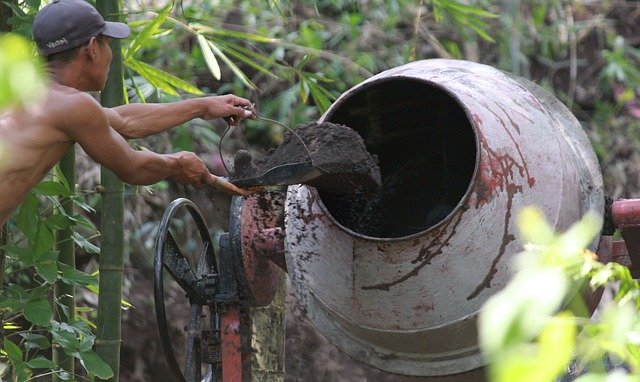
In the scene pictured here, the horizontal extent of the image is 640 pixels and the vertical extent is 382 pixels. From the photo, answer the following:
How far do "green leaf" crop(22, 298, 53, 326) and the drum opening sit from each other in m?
0.76

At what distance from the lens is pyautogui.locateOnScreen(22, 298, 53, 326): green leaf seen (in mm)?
2541

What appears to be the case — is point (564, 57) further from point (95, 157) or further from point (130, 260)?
point (95, 157)

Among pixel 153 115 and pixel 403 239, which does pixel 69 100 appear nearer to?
pixel 153 115

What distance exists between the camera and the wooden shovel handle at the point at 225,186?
2.57 meters

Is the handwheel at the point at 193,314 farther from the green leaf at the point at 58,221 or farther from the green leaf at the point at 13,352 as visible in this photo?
the green leaf at the point at 13,352

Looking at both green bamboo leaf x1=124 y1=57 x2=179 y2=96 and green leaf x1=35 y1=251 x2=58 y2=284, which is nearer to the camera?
green leaf x1=35 y1=251 x2=58 y2=284

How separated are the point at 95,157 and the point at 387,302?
30.8 inches

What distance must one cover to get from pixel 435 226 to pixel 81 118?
0.84 meters

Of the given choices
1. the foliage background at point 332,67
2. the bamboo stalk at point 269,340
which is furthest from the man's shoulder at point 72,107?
the foliage background at point 332,67

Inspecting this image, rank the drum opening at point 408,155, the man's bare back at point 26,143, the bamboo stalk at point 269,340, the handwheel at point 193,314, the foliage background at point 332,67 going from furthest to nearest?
the foliage background at point 332,67
the bamboo stalk at point 269,340
the drum opening at point 408,155
the handwheel at point 193,314
the man's bare back at point 26,143

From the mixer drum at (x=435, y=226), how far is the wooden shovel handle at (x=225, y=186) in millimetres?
159

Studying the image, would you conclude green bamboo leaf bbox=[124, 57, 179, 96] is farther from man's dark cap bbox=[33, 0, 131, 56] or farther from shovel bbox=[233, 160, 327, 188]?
shovel bbox=[233, 160, 327, 188]

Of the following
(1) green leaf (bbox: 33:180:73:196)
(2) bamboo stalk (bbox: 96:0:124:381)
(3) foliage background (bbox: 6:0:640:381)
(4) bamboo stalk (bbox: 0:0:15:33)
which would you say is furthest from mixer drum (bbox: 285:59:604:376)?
(3) foliage background (bbox: 6:0:640:381)

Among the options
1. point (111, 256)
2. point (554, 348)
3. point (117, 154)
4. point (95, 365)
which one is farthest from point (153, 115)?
point (554, 348)
